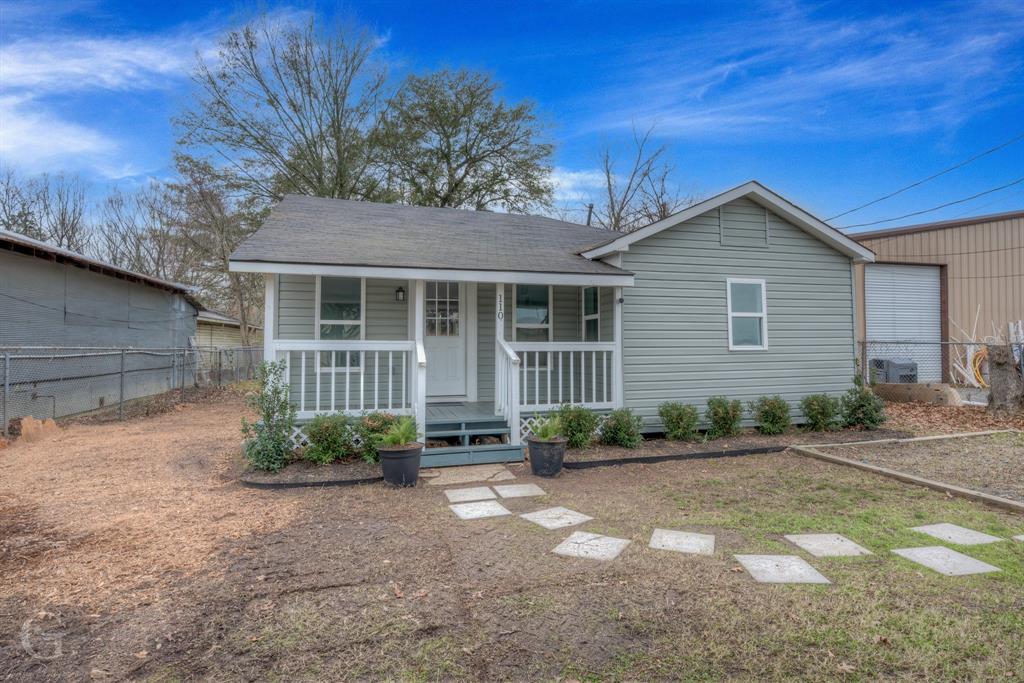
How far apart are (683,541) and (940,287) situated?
1699cm

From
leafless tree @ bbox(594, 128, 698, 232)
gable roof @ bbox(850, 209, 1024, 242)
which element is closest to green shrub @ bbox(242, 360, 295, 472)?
gable roof @ bbox(850, 209, 1024, 242)

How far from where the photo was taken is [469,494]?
17.2 ft

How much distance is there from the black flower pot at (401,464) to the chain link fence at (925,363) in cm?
1262

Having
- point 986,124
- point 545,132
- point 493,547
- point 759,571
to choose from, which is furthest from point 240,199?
point 986,124

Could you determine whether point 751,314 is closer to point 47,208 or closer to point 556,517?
point 556,517

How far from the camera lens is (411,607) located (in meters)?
2.91

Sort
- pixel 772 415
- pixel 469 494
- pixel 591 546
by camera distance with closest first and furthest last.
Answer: pixel 591 546 → pixel 469 494 → pixel 772 415

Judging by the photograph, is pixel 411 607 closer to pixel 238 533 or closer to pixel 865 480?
pixel 238 533

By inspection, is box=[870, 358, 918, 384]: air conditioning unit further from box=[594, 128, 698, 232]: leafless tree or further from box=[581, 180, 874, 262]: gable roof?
box=[594, 128, 698, 232]: leafless tree

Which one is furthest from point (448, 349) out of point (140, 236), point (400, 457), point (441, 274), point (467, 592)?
point (140, 236)

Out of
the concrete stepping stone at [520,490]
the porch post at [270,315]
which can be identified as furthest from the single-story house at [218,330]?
the concrete stepping stone at [520,490]

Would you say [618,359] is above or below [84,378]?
above

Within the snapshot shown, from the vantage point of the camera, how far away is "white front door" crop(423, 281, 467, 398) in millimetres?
8336

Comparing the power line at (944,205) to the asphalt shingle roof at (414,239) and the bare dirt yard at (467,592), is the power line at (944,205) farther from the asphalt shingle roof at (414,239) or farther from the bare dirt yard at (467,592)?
the bare dirt yard at (467,592)
